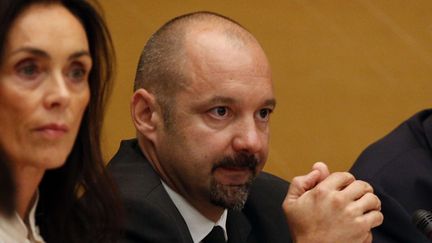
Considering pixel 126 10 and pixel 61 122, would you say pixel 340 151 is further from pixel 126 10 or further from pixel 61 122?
pixel 61 122

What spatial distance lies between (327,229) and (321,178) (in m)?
0.12

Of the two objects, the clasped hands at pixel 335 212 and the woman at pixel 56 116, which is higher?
the woman at pixel 56 116

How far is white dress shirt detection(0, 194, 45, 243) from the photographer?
1.43 m

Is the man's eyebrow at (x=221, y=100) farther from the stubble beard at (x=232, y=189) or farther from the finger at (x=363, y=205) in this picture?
the finger at (x=363, y=205)

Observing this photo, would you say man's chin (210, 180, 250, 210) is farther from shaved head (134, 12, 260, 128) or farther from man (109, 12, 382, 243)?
shaved head (134, 12, 260, 128)

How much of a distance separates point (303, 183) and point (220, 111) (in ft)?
0.78

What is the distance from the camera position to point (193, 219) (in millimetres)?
1976

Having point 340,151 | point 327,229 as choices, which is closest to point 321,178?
point 327,229

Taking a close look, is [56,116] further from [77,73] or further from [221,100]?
[221,100]

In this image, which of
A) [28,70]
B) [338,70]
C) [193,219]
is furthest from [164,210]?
[338,70]

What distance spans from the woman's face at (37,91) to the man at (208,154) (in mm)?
439

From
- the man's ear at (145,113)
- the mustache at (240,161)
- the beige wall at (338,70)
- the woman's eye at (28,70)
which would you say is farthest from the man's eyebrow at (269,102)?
the beige wall at (338,70)

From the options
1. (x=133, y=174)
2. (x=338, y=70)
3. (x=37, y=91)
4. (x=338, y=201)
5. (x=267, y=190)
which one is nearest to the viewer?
(x=37, y=91)

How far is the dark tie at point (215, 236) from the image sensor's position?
1.98 metres
